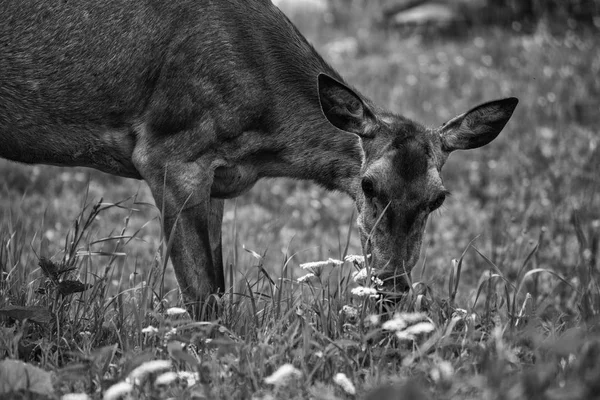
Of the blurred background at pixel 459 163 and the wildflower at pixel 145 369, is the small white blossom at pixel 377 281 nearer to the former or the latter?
the wildflower at pixel 145 369

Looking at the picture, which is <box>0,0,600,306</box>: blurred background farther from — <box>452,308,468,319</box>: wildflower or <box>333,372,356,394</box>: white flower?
<box>333,372,356,394</box>: white flower

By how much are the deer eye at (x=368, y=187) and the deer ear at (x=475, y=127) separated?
675 millimetres

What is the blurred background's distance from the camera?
7820 mm


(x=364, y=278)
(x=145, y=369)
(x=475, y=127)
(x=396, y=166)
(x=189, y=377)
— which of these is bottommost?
(x=189, y=377)

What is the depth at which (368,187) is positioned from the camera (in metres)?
4.94

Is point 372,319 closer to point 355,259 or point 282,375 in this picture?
point 282,375

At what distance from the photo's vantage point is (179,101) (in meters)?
5.21

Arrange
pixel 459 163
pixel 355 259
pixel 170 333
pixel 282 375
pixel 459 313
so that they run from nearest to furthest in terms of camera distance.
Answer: pixel 282 375 → pixel 170 333 → pixel 459 313 → pixel 355 259 → pixel 459 163

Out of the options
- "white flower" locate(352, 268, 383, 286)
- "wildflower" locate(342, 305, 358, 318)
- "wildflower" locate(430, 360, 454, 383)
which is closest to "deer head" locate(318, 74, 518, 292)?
"white flower" locate(352, 268, 383, 286)

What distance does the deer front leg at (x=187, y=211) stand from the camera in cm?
519

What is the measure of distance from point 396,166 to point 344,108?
53 cm

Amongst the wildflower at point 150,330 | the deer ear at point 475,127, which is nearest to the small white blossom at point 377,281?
the wildflower at point 150,330

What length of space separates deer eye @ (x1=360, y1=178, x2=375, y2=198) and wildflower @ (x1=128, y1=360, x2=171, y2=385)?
1852mm

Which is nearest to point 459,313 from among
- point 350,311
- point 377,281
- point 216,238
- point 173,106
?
point 377,281
